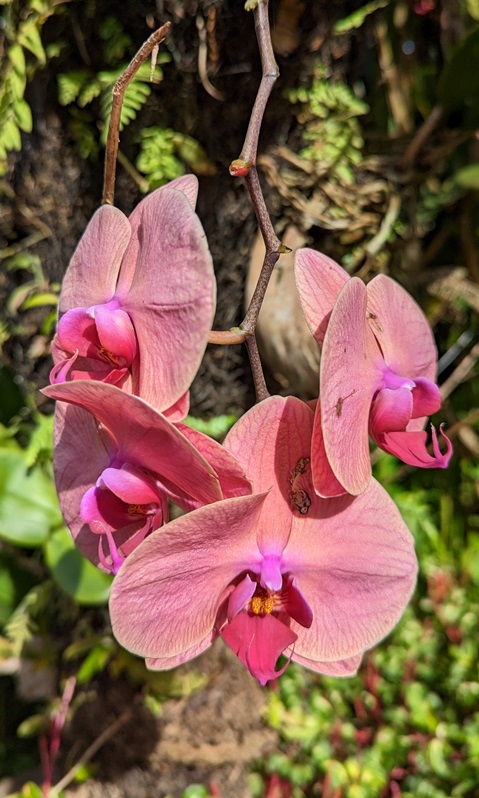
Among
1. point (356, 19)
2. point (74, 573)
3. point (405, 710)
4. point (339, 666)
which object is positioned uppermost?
point (356, 19)

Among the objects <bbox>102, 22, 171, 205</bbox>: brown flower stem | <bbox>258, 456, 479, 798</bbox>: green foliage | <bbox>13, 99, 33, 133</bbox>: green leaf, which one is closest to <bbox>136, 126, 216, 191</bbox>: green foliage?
<bbox>13, 99, 33, 133</bbox>: green leaf

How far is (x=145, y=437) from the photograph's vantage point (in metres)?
0.37

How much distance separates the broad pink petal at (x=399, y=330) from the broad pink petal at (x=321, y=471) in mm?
112

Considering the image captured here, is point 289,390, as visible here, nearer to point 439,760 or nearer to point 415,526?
point 415,526

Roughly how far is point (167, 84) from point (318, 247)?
27 centimetres

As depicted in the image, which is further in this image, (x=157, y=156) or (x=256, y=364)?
(x=157, y=156)

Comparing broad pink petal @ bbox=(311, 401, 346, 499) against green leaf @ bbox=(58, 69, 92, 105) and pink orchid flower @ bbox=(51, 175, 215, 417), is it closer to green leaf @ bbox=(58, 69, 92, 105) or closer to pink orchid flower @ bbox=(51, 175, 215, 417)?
pink orchid flower @ bbox=(51, 175, 215, 417)

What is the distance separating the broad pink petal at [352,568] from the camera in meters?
0.41

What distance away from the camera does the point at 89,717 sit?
102 centimetres

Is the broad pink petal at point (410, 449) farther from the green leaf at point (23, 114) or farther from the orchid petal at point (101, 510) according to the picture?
the green leaf at point (23, 114)

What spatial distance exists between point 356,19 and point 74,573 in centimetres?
76

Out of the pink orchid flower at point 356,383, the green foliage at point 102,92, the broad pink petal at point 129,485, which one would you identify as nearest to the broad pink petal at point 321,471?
the pink orchid flower at point 356,383

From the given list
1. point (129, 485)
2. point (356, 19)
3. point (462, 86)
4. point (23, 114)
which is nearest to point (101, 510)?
point (129, 485)

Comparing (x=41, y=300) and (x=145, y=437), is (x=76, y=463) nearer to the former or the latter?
A: (x=145, y=437)
